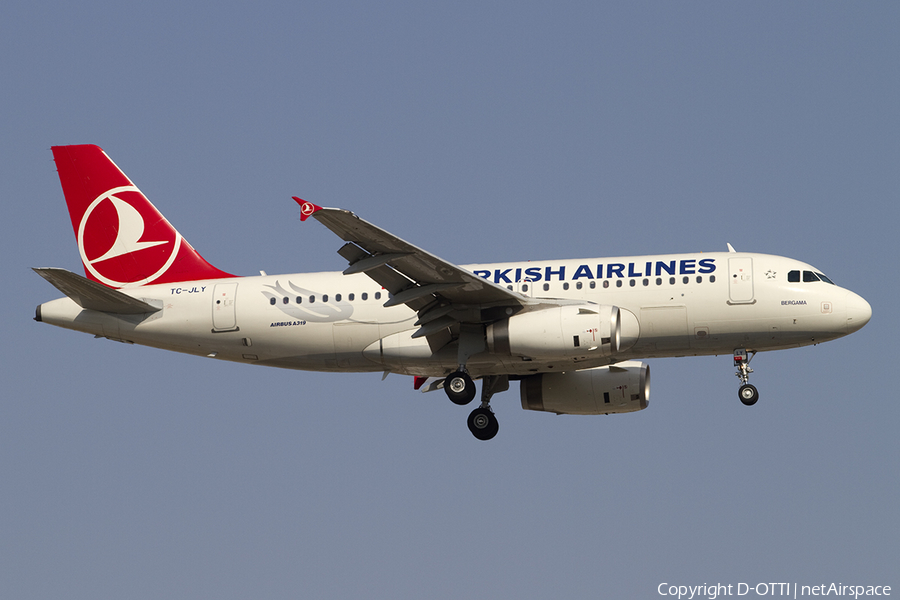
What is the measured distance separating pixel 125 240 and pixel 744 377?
64.9 ft

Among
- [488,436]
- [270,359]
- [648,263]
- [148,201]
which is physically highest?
[148,201]

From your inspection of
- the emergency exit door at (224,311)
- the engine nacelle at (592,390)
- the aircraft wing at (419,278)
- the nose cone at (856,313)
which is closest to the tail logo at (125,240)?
the emergency exit door at (224,311)

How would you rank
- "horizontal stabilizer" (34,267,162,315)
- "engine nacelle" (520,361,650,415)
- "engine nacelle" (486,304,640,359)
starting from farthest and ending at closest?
"engine nacelle" (520,361,650,415)
"horizontal stabilizer" (34,267,162,315)
"engine nacelle" (486,304,640,359)

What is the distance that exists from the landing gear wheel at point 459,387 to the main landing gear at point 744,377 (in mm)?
7586

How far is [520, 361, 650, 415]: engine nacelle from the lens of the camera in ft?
124

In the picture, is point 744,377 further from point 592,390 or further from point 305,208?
point 305,208

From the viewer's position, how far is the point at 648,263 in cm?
3412

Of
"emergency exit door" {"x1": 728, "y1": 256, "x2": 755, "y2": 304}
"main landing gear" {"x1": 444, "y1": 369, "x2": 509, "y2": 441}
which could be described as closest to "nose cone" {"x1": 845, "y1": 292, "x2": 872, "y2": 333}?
"emergency exit door" {"x1": 728, "y1": 256, "x2": 755, "y2": 304}

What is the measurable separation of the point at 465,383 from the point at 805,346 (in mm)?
9710

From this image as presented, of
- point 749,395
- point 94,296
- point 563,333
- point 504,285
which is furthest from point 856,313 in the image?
point 94,296

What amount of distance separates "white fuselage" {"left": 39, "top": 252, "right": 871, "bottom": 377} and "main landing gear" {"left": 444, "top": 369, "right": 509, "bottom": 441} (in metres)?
0.68

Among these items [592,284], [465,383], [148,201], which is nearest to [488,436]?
[465,383]

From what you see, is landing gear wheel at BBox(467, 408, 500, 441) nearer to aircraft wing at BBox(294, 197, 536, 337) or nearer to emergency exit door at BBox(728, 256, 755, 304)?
aircraft wing at BBox(294, 197, 536, 337)

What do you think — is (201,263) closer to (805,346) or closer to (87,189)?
(87,189)
